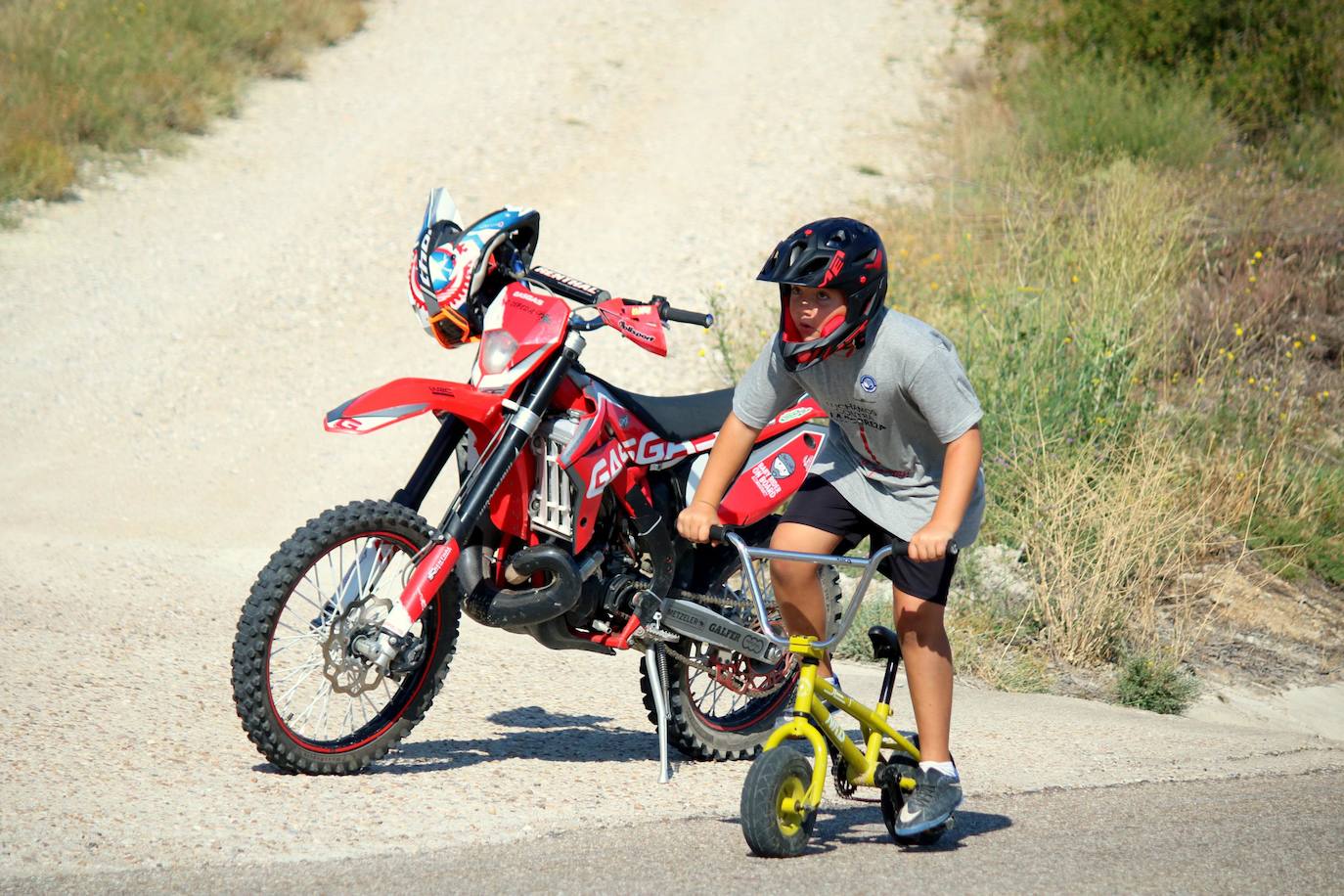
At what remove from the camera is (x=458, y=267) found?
5.05m

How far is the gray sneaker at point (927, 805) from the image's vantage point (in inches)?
171

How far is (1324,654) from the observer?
8.55 metres

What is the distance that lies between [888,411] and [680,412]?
1225mm

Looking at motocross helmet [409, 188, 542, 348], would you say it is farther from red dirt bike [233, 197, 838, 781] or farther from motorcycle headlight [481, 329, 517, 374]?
motorcycle headlight [481, 329, 517, 374]

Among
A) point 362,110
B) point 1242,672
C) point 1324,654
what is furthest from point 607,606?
point 362,110

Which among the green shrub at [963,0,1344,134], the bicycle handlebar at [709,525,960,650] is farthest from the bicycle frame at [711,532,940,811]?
the green shrub at [963,0,1344,134]

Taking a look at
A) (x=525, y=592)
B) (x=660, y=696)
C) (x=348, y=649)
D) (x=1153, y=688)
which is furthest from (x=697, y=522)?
(x=1153, y=688)

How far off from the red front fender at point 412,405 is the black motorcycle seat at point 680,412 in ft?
1.77

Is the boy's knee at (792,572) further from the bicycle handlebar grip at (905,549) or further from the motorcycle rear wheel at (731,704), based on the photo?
the motorcycle rear wheel at (731,704)

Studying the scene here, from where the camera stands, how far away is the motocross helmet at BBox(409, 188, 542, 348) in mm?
5059

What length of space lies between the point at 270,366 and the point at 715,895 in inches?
364

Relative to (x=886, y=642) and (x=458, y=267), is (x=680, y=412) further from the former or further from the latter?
(x=886, y=642)

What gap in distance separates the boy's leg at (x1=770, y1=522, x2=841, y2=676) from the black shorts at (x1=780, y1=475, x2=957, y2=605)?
0.03 meters

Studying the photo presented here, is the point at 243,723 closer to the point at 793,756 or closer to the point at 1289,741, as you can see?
the point at 793,756
